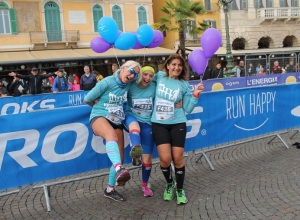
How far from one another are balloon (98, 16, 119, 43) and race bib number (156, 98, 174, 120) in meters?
2.11

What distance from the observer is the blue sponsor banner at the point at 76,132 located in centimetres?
392

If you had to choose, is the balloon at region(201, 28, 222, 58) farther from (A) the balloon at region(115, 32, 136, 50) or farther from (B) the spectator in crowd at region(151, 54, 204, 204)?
(A) the balloon at region(115, 32, 136, 50)

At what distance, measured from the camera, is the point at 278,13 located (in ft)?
112

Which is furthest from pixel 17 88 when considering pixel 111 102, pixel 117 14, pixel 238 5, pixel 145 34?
pixel 238 5

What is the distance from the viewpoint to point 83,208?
4082 millimetres

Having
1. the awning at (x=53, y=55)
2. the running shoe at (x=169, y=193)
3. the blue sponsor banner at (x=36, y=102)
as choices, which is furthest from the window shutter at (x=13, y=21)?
the running shoe at (x=169, y=193)

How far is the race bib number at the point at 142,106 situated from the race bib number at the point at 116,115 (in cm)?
18

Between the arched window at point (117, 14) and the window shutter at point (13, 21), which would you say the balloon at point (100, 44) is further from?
the arched window at point (117, 14)

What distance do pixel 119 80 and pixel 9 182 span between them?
5.98 ft

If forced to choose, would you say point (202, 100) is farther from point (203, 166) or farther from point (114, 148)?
point (114, 148)

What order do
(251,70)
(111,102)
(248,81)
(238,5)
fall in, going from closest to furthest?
1. (111,102)
2. (248,81)
3. (251,70)
4. (238,5)

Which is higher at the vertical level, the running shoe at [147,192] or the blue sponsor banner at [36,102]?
the blue sponsor banner at [36,102]

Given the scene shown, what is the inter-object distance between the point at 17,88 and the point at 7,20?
14.0 m

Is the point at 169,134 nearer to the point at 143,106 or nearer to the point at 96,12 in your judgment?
the point at 143,106
